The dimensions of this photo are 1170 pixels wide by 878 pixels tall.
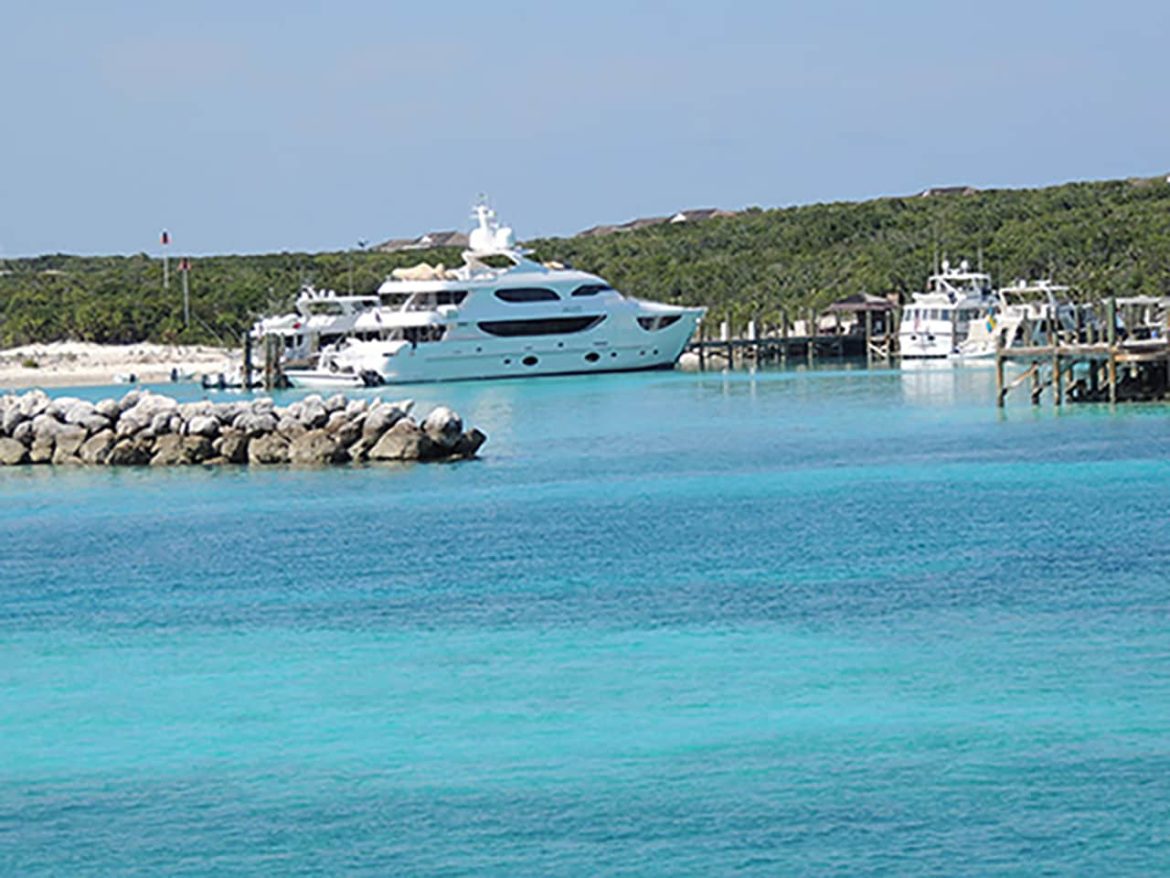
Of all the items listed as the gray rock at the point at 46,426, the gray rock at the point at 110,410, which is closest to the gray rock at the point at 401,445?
the gray rock at the point at 110,410

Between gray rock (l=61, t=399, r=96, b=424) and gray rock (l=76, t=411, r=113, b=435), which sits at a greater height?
gray rock (l=61, t=399, r=96, b=424)

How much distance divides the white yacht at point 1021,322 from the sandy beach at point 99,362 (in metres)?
27.8

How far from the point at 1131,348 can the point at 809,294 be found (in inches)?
1976

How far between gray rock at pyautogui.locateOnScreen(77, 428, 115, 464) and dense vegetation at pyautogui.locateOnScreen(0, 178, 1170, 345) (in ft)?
150

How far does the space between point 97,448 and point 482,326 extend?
28893 millimetres

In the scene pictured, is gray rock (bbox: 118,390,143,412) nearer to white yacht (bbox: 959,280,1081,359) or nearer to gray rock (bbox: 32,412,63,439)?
gray rock (bbox: 32,412,63,439)

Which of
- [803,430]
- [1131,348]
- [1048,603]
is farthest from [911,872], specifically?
[1131,348]

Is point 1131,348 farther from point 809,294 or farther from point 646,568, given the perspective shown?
point 809,294

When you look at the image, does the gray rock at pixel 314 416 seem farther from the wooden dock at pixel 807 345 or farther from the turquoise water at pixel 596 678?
the wooden dock at pixel 807 345

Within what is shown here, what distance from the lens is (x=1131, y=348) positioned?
42.2 m

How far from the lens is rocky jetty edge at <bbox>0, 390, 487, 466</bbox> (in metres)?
34.1

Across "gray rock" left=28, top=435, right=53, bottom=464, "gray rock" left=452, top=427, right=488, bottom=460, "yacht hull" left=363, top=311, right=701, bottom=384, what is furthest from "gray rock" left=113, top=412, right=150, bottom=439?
"yacht hull" left=363, top=311, right=701, bottom=384

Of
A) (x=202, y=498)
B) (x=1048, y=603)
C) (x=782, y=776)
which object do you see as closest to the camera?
(x=782, y=776)

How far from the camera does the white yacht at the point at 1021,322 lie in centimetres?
5669
